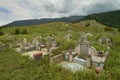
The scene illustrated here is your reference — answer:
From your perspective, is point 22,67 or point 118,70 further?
point 22,67

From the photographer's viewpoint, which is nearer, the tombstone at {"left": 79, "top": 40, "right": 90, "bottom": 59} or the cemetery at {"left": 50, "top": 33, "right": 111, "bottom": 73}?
the cemetery at {"left": 50, "top": 33, "right": 111, "bottom": 73}

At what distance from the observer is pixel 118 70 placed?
862cm

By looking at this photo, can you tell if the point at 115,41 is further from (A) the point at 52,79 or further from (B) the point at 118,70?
(A) the point at 52,79

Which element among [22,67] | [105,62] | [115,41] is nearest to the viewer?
[105,62]

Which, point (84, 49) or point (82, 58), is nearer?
point (82, 58)

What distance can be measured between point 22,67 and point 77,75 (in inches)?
217

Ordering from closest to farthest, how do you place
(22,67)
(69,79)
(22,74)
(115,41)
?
1. (69,79)
2. (22,74)
3. (22,67)
4. (115,41)

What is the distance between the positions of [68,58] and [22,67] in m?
3.91

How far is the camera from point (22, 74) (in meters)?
9.99

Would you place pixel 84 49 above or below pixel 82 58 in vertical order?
above

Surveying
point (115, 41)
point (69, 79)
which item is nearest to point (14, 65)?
point (69, 79)

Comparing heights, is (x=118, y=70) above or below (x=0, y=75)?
above

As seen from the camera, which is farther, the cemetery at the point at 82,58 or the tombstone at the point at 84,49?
the tombstone at the point at 84,49

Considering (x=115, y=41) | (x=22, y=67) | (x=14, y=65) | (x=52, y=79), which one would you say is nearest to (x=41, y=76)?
(x=52, y=79)
